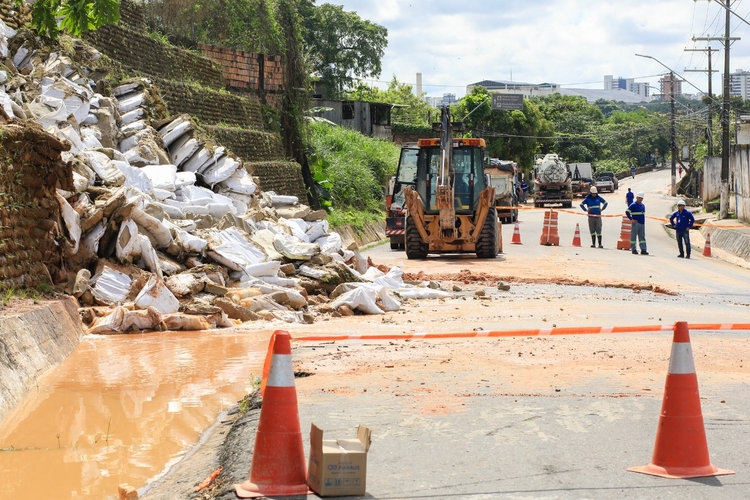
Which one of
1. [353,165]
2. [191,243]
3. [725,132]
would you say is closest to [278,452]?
[191,243]

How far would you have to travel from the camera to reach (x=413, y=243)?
76.8 ft

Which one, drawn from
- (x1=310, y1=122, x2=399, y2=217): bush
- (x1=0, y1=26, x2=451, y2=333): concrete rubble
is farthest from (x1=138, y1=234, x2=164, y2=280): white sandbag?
(x1=310, y1=122, x2=399, y2=217): bush

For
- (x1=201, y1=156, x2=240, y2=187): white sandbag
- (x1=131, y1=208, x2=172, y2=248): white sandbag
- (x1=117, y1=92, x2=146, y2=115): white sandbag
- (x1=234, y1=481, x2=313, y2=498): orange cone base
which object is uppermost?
(x1=117, y1=92, x2=146, y2=115): white sandbag

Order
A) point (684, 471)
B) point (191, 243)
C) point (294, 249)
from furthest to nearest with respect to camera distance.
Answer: point (294, 249)
point (191, 243)
point (684, 471)

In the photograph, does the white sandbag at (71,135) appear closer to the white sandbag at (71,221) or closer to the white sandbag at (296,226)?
the white sandbag at (71,221)

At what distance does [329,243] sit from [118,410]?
9.55m

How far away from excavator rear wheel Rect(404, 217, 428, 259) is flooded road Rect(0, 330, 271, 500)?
1172cm

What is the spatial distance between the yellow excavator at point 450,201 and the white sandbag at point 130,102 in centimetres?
655

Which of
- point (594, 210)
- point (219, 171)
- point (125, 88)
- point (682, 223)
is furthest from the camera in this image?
point (594, 210)

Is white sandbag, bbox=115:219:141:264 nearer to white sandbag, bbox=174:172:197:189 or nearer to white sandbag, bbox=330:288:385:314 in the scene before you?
white sandbag, bbox=330:288:385:314

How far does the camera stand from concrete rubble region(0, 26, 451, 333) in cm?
1239

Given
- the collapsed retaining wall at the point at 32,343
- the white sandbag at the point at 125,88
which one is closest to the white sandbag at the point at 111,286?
the collapsed retaining wall at the point at 32,343

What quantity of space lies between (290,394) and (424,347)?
210 inches

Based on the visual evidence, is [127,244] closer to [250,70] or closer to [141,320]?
[141,320]
